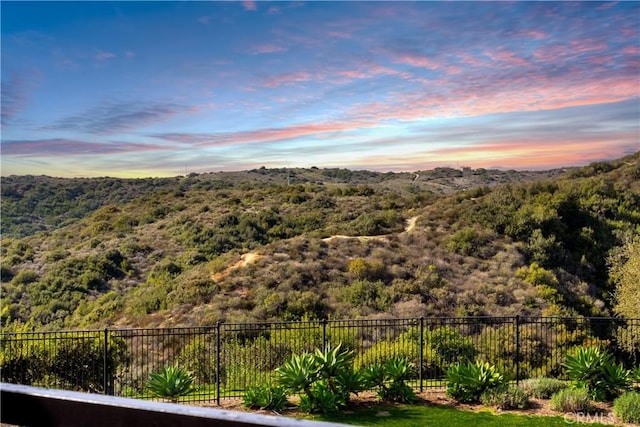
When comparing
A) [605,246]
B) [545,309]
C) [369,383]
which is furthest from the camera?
[605,246]

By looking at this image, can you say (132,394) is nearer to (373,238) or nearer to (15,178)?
(373,238)

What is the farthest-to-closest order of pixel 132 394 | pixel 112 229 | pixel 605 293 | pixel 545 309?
pixel 112 229 < pixel 605 293 < pixel 545 309 < pixel 132 394

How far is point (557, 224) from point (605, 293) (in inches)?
286

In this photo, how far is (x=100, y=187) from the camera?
77.4m

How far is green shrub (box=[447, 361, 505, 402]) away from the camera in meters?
11.4

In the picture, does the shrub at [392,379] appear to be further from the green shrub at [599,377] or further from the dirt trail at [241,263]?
the dirt trail at [241,263]

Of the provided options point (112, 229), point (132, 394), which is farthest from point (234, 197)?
point (132, 394)

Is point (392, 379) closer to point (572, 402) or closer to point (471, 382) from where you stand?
point (471, 382)

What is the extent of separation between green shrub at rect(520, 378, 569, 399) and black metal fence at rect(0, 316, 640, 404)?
0.47 metres

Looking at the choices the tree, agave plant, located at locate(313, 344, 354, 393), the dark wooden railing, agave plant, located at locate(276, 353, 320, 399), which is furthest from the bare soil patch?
the tree

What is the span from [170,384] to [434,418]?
5.27 m

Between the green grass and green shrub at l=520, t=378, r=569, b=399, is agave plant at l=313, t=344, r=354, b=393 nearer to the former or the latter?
the green grass

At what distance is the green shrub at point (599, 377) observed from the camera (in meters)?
11.4

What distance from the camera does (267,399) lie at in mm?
10695
